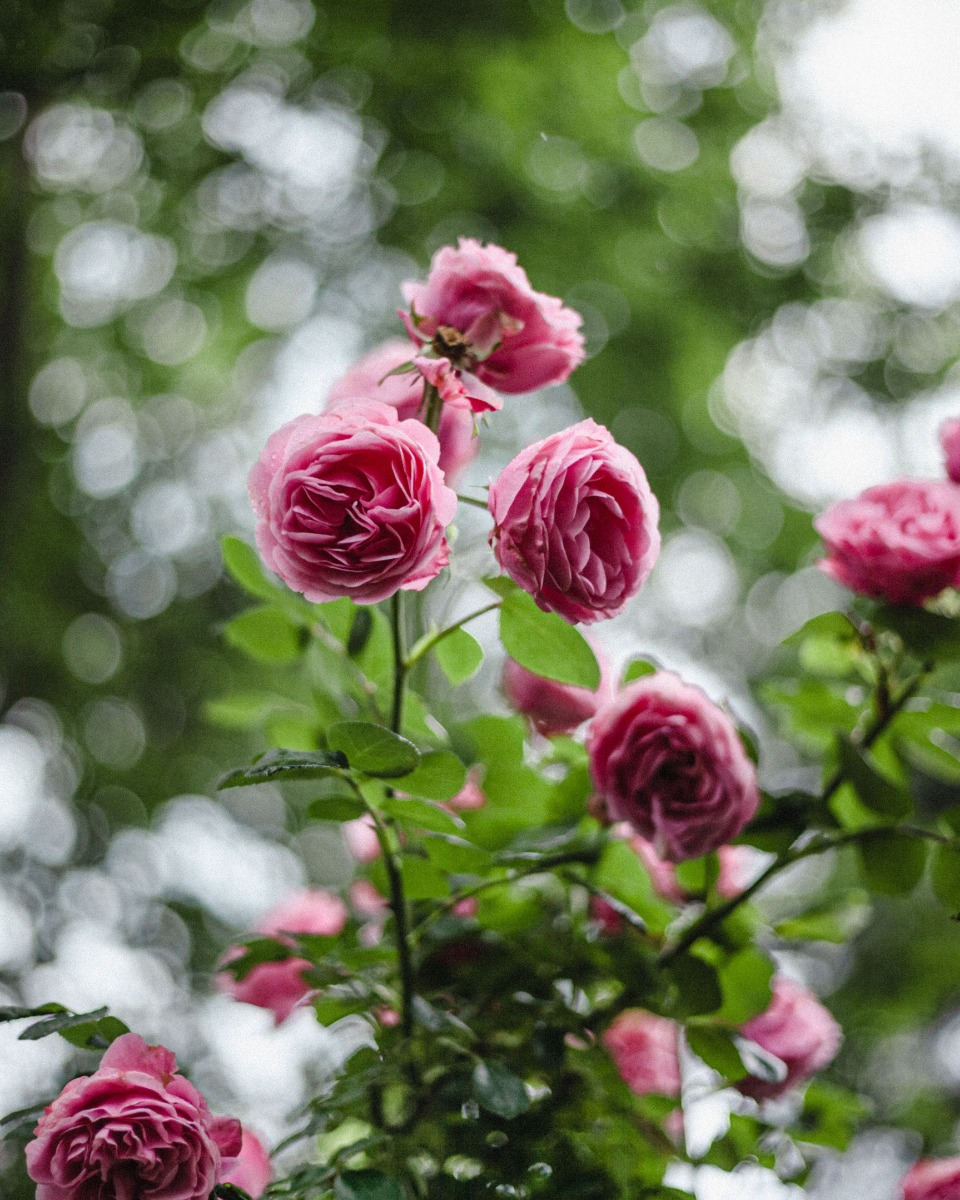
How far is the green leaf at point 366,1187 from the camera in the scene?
0.58m

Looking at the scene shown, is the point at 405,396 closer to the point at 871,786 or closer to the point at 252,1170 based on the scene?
the point at 871,786

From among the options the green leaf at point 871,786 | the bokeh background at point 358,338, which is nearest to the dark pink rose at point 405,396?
the green leaf at point 871,786

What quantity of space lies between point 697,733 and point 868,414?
318cm

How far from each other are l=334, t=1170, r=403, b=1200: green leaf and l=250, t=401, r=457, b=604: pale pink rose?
0.34 m

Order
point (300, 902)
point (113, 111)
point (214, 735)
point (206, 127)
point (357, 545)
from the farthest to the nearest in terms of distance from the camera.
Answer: point (214, 735), point (206, 127), point (113, 111), point (300, 902), point (357, 545)

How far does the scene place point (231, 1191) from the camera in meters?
0.61

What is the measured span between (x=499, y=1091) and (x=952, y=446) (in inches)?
24.6

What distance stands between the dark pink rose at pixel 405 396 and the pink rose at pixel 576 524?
141 millimetres

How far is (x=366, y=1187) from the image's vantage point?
590 mm

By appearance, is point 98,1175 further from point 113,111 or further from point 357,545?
point 113,111

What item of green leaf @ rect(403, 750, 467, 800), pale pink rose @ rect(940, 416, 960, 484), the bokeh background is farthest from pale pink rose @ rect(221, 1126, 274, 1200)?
the bokeh background

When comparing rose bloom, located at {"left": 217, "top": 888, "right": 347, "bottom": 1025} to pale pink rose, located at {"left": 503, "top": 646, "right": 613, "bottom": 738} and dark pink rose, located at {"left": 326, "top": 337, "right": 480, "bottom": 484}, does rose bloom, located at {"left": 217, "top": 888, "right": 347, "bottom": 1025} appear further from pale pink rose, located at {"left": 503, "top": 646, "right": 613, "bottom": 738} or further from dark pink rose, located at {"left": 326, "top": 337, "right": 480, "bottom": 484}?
dark pink rose, located at {"left": 326, "top": 337, "right": 480, "bottom": 484}

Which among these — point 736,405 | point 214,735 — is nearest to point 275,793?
point 214,735

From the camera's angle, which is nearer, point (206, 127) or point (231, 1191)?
point (231, 1191)
